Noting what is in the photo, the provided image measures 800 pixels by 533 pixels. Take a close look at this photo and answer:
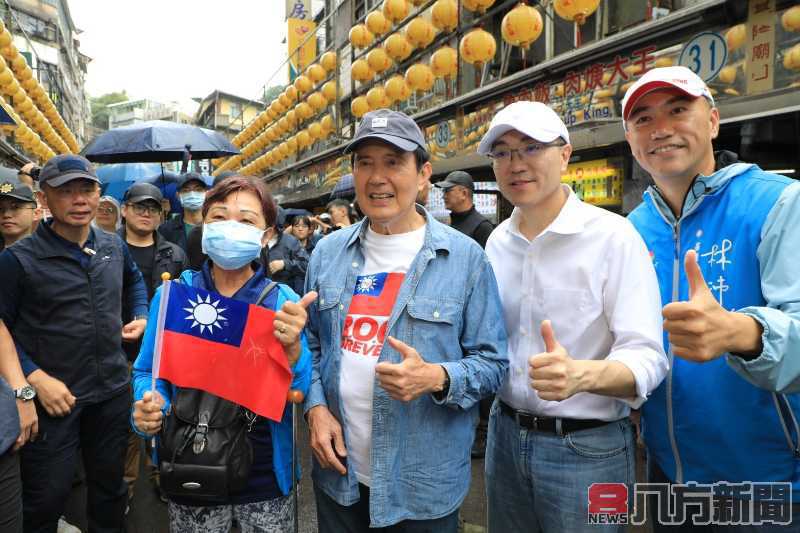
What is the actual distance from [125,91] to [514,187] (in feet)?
326

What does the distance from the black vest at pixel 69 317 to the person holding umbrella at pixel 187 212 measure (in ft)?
6.32

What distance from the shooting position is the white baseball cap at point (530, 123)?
5.62 ft

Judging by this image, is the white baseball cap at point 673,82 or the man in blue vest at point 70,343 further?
the man in blue vest at point 70,343

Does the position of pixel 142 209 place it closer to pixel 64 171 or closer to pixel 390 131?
pixel 64 171

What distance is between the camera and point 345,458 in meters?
1.77

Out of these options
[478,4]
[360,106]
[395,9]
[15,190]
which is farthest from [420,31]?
[15,190]

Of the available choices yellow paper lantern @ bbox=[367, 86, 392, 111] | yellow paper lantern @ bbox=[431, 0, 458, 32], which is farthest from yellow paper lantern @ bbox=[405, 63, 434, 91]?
yellow paper lantern @ bbox=[367, 86, 392, 111]

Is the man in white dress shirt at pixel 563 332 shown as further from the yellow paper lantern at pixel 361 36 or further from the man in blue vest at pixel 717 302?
the yellow paper lantern at pixel 361 36

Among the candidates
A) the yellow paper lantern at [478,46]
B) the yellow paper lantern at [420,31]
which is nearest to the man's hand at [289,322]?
the yellow paper lantern at [478,46]

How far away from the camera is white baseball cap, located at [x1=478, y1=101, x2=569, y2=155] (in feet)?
5.62

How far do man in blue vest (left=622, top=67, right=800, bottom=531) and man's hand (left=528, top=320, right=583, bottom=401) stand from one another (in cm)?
27

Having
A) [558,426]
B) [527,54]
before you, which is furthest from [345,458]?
[527,54]

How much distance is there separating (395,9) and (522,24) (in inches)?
169

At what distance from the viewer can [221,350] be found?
1.84 meters
